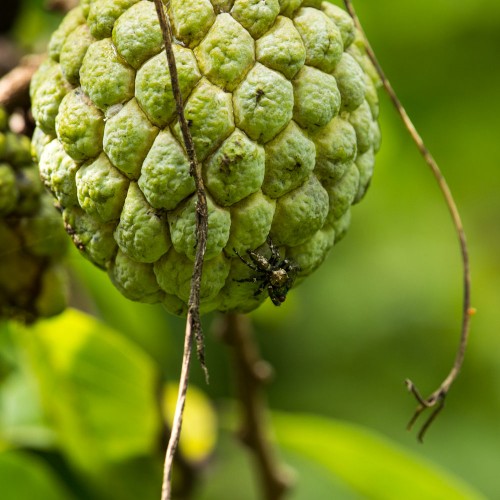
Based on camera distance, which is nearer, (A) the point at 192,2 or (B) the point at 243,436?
(A) the point at 192,2

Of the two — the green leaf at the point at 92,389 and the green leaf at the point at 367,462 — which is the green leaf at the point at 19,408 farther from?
the green leaf at the point at 367,462

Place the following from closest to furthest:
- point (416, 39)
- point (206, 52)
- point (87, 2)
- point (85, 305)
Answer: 1. point (206, 52)
2. point (87, 2)
3. point (85, 305)
4. point (416, 39)

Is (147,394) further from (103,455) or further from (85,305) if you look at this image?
(85,305)

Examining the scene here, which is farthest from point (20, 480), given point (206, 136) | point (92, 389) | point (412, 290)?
point (412, 290)

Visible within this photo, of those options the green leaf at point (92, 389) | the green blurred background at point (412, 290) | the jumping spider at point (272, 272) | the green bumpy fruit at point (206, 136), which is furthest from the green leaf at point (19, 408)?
the jumping spider at point (272, 272)

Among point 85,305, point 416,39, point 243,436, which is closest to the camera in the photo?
point 243,436

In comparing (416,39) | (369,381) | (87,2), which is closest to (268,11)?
(87,2)

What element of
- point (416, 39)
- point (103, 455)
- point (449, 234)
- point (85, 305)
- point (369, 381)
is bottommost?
point (369, 381)
